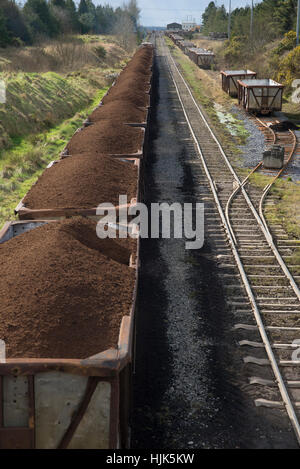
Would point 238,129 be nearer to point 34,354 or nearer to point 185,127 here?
point 185,127

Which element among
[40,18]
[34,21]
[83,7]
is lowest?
[34,21]

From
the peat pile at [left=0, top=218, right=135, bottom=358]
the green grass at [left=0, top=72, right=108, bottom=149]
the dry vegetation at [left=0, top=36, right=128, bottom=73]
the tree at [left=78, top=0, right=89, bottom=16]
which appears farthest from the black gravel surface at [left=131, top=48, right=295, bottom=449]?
the tree at [left=78, top=0, right=89, bottom=16]

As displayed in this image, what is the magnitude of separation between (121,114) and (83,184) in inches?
275

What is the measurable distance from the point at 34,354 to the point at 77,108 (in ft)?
84.3

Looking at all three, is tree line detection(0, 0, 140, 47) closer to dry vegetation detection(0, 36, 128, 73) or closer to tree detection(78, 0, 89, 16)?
dry vegetation detection(0, 36, 128, 73)

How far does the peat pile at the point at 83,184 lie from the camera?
7.87m

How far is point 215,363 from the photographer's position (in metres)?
6.52

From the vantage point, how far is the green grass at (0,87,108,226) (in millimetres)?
13531

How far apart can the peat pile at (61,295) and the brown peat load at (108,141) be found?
5136 millimetres

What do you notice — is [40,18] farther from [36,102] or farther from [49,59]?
[36,102]

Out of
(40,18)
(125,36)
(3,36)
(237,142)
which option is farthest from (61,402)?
(125,36)

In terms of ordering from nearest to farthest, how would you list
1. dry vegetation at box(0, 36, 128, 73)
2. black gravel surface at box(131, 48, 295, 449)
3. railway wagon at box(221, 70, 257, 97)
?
black gravel surface at box(131, 48, 295, 449)
railway wagon at box(221, 70, 257, 97)
dry vegetation at box(0, 36, 128, 73)

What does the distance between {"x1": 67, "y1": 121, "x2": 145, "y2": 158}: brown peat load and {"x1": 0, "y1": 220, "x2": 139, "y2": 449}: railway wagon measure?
23.8 feet

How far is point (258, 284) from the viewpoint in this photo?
8555 millimetres
